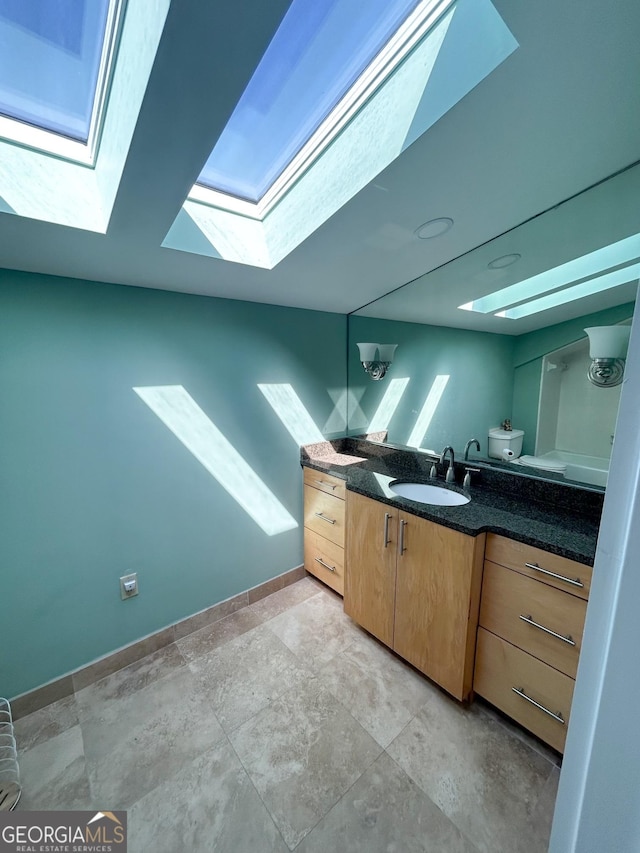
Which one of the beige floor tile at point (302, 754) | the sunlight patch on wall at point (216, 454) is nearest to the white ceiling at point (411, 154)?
the sunlight patch on wall at point (216, 454)

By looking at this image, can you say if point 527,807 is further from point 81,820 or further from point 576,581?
point 81,820

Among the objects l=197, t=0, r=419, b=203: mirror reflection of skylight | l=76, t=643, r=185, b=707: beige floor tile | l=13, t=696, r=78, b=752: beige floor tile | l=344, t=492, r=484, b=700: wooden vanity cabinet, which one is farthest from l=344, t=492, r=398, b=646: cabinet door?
l=197, t=0, r=419, b=203: mirror reflection of skylight

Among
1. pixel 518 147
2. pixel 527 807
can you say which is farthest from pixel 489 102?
pixel 527 807

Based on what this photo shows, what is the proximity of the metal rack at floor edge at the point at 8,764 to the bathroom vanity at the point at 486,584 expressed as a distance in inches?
59.4

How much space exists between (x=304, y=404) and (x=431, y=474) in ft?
3.17

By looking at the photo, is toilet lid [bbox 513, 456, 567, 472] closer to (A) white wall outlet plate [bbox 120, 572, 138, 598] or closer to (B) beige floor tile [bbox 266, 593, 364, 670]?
(B) beige floor tile [bbox 266, 593, 364, 670]

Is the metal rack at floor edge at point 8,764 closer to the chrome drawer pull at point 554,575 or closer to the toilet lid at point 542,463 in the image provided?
the chrome drawer pull at point 554,575

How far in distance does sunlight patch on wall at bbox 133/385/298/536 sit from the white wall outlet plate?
25.9 inches

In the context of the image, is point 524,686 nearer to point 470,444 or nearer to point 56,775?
point 470,444

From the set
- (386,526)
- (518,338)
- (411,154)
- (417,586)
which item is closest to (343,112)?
(411,154)

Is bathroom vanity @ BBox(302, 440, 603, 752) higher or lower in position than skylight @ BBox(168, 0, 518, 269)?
lower

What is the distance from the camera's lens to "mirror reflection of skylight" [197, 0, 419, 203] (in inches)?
30.4

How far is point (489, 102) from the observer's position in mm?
693

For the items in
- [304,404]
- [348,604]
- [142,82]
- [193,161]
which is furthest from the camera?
[304,404]
